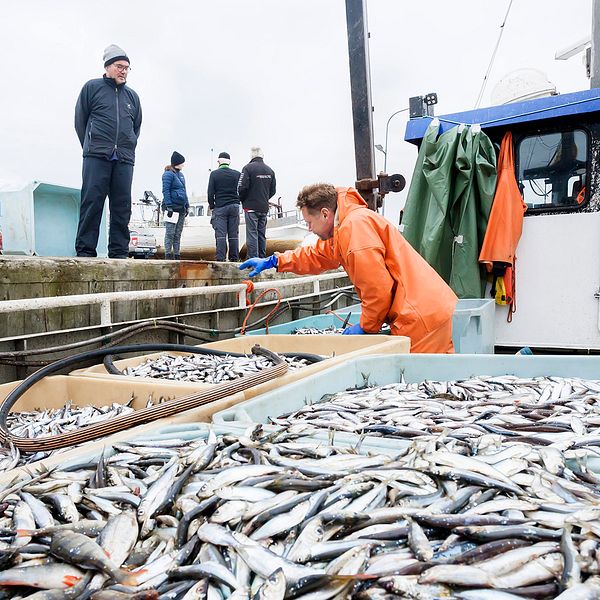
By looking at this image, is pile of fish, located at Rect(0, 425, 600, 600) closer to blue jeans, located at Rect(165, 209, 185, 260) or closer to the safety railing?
the safety railing

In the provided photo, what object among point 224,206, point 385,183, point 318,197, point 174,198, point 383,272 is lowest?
point 383,272

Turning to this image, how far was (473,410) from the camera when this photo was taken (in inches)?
115

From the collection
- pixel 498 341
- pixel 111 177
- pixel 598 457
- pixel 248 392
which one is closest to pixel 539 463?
pixel 598 457

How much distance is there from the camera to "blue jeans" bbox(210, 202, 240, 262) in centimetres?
997

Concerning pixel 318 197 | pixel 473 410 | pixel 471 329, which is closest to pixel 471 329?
pixel 471 329

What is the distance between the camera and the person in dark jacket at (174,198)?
10.5 meters

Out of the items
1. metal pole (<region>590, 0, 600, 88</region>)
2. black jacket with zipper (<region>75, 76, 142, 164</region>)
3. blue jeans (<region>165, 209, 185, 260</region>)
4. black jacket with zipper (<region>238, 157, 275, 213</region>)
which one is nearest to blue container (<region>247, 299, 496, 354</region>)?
black jacket with zipper (<region>75, 76, 142, 164</region>)

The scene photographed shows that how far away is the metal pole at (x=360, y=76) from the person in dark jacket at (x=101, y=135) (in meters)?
2.68

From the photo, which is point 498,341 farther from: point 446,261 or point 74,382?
point 74,382

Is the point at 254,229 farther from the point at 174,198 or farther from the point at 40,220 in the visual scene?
the point at 40,220

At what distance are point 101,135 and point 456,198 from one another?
432cm

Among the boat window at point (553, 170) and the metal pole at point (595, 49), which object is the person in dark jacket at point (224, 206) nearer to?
the boat window at point (553, 170)

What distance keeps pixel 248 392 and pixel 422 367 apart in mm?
1580

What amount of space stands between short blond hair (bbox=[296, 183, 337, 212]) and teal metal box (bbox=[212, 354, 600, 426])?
1.75 meters
